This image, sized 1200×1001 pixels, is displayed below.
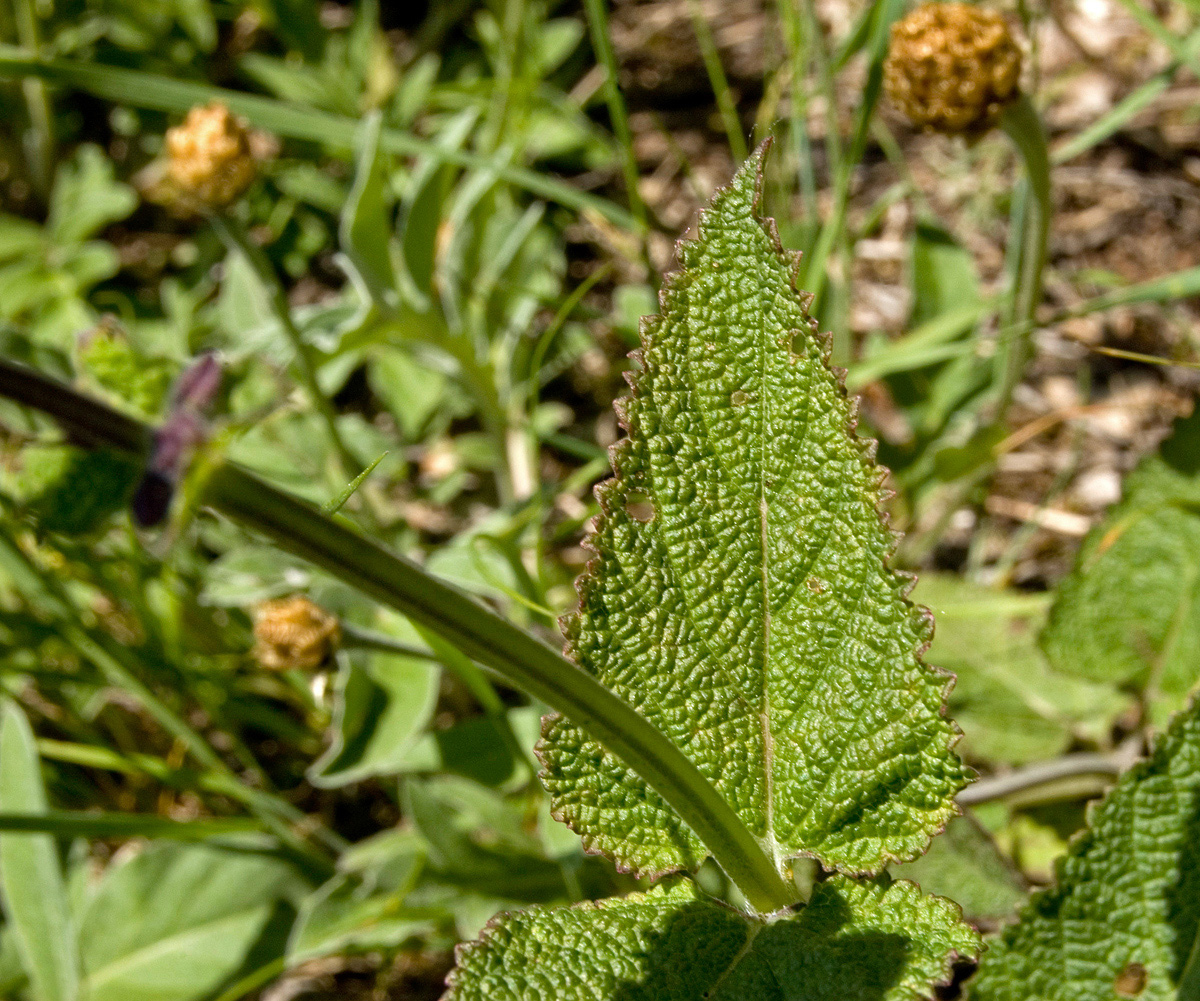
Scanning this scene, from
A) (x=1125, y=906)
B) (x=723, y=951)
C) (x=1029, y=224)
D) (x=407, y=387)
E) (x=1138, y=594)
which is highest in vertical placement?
(x=407, y=387)

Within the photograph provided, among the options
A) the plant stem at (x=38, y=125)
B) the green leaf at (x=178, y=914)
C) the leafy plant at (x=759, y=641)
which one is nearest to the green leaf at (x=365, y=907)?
the green leaf at (x=178, y=914)

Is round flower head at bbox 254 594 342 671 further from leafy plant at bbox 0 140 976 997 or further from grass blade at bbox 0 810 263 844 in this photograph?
leafy plant at bbox 0 140 976 997

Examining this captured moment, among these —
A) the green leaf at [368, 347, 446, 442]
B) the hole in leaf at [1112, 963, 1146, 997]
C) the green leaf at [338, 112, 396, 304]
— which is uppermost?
the green leaf at [368, 347, 446, 442]

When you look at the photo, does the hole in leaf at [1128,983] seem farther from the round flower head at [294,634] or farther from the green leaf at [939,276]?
the green leaf at [939,276]

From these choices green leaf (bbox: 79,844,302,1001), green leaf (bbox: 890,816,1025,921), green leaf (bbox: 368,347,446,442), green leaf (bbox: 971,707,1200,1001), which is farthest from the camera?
green leaf (bbox: 368,347,446,442)

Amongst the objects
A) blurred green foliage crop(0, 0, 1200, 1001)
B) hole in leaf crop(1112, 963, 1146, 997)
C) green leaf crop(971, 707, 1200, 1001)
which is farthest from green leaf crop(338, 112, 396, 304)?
hole in leaf crop(1112, 963, 1146, 997)

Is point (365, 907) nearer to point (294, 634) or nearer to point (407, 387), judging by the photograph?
point (294, 634)

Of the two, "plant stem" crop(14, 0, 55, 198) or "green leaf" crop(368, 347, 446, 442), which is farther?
"plant stem" crop(14, 0, 55, 198)

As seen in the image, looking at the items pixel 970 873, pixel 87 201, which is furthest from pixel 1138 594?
pixel 87 201

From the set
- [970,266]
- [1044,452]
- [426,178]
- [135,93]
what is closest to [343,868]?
[426,178]
